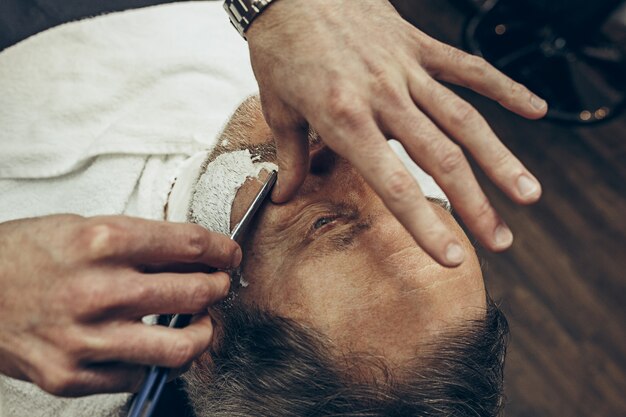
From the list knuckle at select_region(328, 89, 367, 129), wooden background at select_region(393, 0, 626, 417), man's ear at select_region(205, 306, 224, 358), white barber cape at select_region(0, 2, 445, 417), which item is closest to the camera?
knuckle at select_region(328, 89, 367, 129)

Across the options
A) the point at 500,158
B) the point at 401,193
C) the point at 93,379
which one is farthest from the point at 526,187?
the point at 93,379

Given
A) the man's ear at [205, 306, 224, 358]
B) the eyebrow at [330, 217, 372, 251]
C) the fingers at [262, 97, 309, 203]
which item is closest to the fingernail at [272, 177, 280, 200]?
the fingers at [262, 97, 309, 203]

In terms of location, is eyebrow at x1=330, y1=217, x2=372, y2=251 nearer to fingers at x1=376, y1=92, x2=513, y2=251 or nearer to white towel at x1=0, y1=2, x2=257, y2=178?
fingers at x1=376, y1=92, x2=513, y2=251

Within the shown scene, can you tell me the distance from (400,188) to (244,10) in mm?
396

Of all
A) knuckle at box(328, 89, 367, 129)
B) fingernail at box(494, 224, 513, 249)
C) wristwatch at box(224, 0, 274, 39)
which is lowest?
fingernail at box(494, 224, 513, 249)

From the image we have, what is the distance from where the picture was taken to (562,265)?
1.89 m

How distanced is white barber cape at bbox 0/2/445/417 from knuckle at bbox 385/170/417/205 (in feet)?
1.81

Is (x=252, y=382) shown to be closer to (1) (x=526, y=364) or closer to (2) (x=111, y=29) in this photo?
(2) (x=111, y=29)

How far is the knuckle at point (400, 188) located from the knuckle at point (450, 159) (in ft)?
0.16

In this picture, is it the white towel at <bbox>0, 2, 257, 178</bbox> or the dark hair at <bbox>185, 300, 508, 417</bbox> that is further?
the white towel at <bbox>0, 2, 257, 178</bbox>

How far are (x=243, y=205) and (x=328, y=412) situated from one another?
1.13ft

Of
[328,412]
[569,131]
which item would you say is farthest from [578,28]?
[328,412]

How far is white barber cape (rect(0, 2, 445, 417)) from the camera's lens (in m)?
1.09

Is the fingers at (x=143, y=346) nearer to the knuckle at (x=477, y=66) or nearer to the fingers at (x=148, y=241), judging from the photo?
the fingers at (x=148, y=241)
